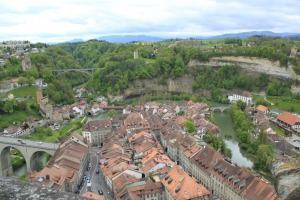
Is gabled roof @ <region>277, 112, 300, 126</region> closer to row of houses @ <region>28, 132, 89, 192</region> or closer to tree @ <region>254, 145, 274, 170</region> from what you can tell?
tree @ <region>254, 145, 274, 170</region>

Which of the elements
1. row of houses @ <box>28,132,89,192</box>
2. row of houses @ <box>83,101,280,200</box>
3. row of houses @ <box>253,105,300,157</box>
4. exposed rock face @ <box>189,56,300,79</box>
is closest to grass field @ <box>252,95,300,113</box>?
row of houses @ <box>253,105,300,157</box>

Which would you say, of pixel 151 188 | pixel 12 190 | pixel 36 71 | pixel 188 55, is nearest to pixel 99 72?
pixel 36 71

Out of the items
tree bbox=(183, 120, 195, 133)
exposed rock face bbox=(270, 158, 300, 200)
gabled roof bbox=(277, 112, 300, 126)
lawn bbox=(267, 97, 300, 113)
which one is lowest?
lawn bbox=(267, 97, 300, 113)

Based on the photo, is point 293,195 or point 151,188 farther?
point 151,188

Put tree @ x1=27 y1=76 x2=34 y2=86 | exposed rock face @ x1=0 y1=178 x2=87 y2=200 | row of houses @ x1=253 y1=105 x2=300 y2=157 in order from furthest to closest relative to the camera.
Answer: tree @ x1=27 y1=76 x2=34 y2=86 < row of houses @ x1=253 y1=105 x2=300 y2=157 < exposed rock face @ x1=0 y1=178 x2=87 y2=200

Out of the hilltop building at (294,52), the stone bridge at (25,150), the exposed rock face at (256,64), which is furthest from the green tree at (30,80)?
the hilltop building at (294,52)

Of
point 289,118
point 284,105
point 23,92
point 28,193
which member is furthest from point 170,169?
point 23,92

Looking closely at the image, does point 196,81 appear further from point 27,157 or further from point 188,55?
point 27,157
